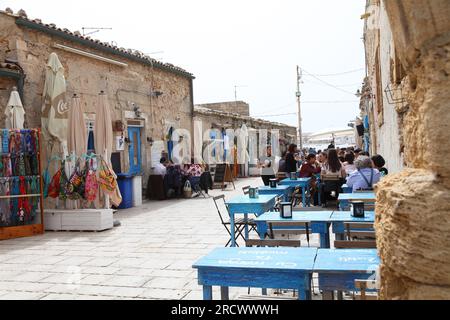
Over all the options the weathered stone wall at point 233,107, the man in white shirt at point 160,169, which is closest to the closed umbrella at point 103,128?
the man in white shirt at point 160,169

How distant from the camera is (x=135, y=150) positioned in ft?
42.0

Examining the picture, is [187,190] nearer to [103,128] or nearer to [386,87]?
[103,128]

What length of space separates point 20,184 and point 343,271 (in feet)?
22.1

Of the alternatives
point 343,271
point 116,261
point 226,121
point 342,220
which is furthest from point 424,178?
point 226,121

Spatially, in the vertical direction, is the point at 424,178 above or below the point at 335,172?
above

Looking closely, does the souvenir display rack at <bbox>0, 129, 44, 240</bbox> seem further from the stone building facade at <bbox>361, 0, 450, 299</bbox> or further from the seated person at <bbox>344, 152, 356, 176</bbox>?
the stone building facade at <bbox>361, 0, 450, 299</bbox>

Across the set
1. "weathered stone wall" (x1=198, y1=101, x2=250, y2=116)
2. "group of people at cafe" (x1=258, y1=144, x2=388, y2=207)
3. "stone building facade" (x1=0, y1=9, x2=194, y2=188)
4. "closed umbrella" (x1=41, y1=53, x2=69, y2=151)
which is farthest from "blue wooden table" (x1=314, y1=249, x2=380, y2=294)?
"weathered stone wall" (x1=198, y1=101, x2=250, y2=116)

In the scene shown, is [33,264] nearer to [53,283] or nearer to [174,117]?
[53,283]

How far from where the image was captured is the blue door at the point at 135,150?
12562mm

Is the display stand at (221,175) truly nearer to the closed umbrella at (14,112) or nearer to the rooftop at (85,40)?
the rooftop at (85,40)

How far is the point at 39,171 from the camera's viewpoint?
7828 millimetres

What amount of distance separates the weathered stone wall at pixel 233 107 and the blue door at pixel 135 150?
14175 mm

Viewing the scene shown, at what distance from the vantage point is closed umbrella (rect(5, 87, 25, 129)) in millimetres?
7727
